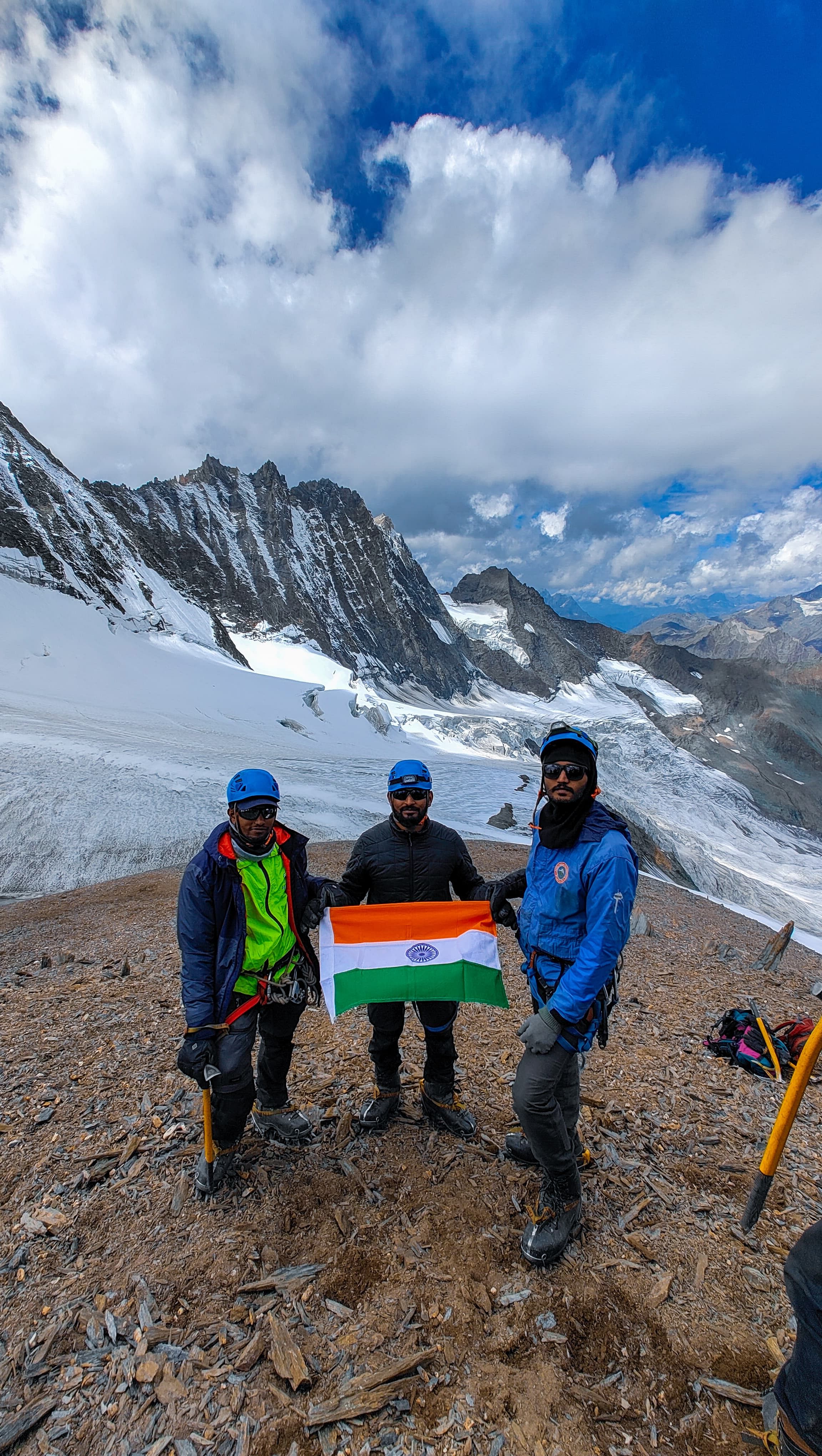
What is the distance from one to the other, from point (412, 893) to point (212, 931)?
1.54 meters

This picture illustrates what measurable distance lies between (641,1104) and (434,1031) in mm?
2293

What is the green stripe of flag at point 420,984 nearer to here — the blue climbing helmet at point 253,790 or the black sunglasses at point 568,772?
the blue climbing helmet at point 253,790

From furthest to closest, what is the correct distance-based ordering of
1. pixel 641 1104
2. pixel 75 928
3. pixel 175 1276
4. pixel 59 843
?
pixel 59 843 → pixel 75 928 → pixel 641 1104 → pixel 175 1276

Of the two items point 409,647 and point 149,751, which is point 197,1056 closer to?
point 149,751

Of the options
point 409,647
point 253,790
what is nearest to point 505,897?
point 253,790

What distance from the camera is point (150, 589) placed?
65000 millimetres

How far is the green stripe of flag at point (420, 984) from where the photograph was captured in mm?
4566

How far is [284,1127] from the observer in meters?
4.64

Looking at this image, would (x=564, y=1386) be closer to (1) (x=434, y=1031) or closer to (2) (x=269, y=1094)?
(1) (x=434, y=1031)

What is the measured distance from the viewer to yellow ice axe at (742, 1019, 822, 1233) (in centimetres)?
310

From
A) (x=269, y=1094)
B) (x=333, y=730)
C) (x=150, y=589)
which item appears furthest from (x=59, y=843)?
(x=150, y=589)

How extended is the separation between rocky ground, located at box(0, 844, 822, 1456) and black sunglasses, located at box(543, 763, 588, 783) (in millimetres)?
2977

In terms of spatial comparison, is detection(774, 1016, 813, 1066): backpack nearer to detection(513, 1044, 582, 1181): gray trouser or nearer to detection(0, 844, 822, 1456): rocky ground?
detection(0, 844, 822, 1456): rocky ground

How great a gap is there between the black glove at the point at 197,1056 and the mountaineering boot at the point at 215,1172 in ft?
2.04
